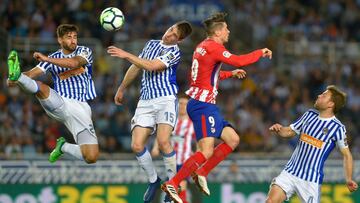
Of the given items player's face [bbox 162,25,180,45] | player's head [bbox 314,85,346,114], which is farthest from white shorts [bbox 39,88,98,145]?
player's head [bbox 314,85,346,114]

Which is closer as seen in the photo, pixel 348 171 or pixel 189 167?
pixel 348 171

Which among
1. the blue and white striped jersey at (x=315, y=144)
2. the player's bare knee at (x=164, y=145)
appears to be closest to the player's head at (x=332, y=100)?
the blue and white striped jersey at (x=315, y=144)

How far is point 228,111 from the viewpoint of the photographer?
23.6 metres

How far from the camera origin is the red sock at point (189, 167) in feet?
47.6

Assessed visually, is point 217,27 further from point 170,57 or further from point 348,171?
point 348,171

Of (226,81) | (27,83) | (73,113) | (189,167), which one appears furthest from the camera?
(226,81)

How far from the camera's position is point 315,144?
571 inches

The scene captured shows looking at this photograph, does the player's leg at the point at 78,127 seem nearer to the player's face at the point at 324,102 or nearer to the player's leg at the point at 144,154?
the player's leg at the point at 144,154

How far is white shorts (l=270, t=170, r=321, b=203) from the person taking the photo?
14.5 metres

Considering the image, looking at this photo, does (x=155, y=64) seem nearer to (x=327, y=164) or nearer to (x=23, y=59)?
(x=327, y=164)

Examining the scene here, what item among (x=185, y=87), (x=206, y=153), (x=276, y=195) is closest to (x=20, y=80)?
(x=206, y=153)

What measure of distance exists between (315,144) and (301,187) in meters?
0.58

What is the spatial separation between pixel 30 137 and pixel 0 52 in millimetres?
2107

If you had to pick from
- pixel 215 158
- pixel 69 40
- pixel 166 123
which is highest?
pixel 69 40
